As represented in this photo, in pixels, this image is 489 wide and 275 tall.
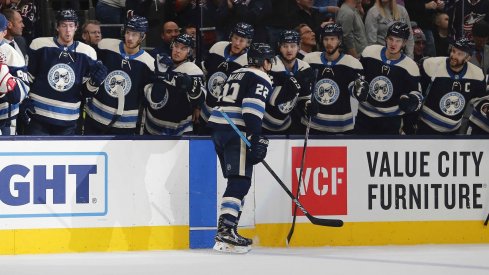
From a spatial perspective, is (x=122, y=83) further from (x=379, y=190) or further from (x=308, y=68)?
(x=379, y=190)

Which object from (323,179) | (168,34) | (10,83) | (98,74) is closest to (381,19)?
(168,34)

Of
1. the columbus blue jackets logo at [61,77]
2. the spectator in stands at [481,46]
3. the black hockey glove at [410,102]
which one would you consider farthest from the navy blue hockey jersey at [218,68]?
the spectator in stands at [481,46]

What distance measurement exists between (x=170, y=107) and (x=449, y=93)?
6.58 feet

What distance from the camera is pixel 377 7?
9445mm

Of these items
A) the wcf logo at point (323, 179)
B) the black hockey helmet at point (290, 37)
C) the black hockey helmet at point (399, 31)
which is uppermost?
the black hockey helmet at point (399, 31)

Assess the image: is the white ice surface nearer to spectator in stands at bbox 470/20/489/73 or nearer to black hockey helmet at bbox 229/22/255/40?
black hockey helmet at bbox 229/22/255/40

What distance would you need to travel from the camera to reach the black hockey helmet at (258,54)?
746cm

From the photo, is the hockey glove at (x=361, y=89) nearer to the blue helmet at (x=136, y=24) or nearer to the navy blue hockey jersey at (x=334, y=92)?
the navy blue hockey jersey at (x=334, y=92)

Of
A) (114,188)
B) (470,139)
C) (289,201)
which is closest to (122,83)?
(114,188)

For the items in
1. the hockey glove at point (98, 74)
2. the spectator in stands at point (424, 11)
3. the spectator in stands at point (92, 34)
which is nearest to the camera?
the hockey glove at point (98, 74)

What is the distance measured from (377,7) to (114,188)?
308 cm

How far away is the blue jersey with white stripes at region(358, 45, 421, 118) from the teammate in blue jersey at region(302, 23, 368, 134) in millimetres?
115

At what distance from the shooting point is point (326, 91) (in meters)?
8.32

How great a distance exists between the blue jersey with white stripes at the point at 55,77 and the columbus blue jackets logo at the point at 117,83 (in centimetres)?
21
